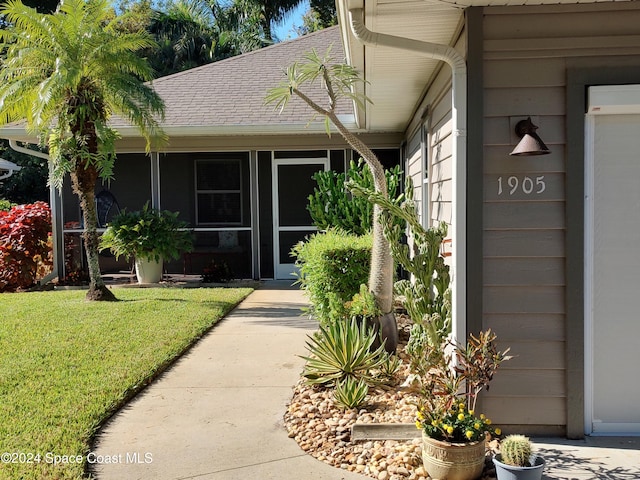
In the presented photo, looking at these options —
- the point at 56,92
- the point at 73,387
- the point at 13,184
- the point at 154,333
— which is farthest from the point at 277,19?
the point at 73,387

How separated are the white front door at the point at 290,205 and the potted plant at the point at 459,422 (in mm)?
8414

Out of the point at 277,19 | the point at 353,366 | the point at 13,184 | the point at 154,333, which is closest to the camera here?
the point at 353,366

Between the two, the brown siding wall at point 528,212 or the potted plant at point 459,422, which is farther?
the brown siding wall at point 528,212

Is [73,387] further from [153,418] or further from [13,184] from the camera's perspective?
[13,184]

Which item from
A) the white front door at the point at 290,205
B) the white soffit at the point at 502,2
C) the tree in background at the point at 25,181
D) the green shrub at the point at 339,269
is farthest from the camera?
the tree in background at the point at 25,181

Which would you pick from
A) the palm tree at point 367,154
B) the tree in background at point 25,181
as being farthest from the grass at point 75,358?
the tree in background at point 25,181

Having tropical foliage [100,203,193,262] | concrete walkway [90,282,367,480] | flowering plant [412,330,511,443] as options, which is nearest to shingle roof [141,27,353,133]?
tropical foliage [100,203,193,262]

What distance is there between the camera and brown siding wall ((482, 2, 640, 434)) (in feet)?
12.8

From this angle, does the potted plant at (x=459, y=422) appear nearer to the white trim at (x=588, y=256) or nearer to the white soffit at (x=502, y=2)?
the white trim at (x=588, y=256)

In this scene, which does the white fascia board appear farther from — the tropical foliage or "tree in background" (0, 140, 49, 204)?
"tree in background" (0, 140, 49, 204)

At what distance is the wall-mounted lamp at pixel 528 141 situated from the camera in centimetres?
371

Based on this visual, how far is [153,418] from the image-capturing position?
452 cm

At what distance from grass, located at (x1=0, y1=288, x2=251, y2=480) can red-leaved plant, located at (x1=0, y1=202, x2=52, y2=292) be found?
0.88 metres

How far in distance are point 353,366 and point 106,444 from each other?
190cm
